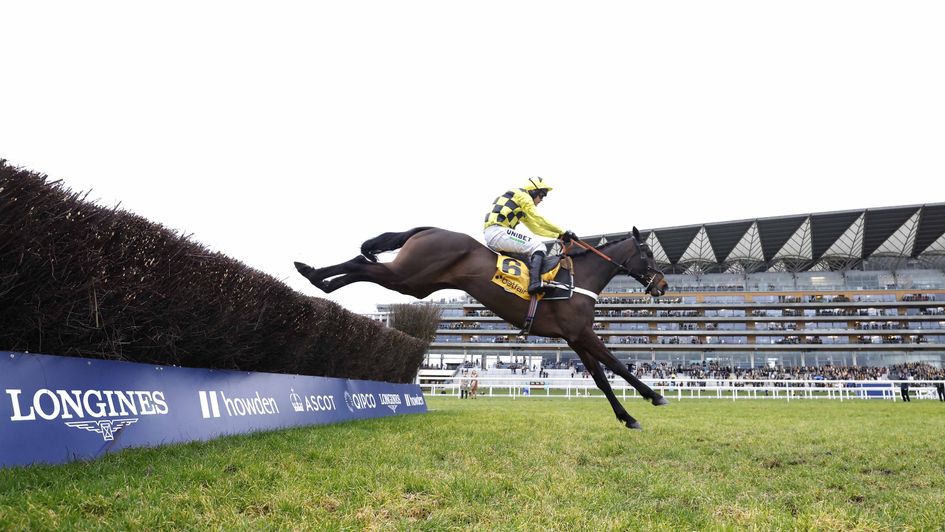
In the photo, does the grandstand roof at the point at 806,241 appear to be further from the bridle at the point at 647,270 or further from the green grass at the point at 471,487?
the green grass at the point at 471,487

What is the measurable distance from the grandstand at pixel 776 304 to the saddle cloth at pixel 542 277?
6820 cm

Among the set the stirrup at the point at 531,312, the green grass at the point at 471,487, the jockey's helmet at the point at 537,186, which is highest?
the jockey's helmet at the point at 537,186

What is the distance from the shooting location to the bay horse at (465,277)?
6.63 meters

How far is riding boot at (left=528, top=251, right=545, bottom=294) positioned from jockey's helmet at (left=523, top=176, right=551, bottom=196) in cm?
93

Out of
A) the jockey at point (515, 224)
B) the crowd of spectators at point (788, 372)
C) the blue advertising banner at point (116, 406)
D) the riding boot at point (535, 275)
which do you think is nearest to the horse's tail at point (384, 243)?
the jockey at point (515, 224)

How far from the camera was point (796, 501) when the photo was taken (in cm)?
383

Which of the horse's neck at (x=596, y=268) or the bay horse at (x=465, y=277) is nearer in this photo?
the bay horse at (x=465, y=277)

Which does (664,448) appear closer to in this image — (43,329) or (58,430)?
(58,430)

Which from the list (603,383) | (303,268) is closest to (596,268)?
(603,383)

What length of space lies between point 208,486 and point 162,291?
106 inches

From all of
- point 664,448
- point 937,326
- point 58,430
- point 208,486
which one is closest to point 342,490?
point 208,486

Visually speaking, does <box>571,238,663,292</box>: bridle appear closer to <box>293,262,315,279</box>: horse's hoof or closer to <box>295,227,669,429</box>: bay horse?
<box>295,227,669,429</box>: bay horse

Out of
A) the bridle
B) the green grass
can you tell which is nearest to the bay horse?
the bridle

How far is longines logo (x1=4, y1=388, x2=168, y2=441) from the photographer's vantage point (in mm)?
3930
